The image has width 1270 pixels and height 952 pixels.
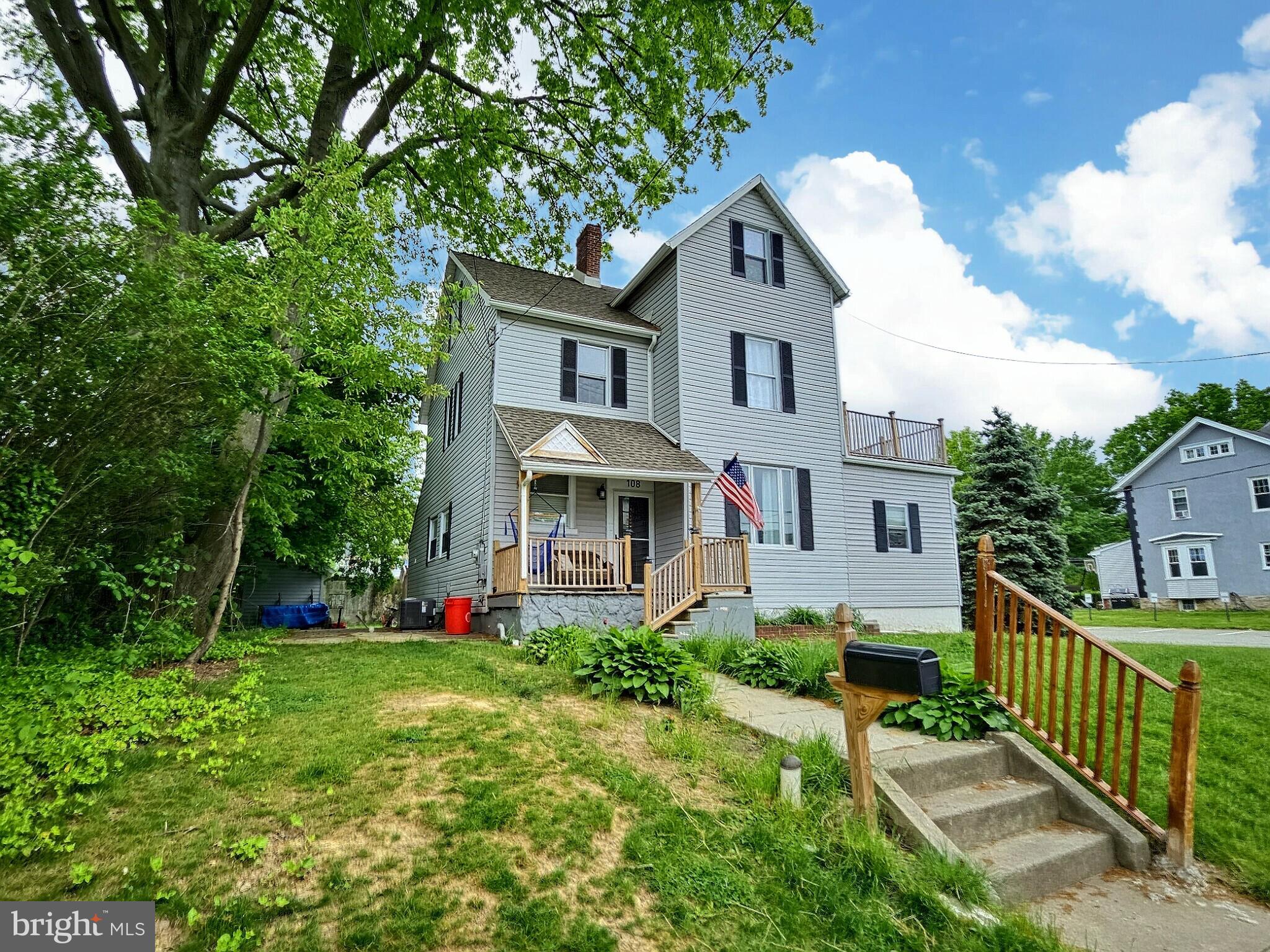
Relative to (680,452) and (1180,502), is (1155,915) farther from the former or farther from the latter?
(1180,502)

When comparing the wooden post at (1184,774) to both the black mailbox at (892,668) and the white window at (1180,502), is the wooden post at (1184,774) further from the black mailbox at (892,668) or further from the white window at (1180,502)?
the white window at (1180,502)

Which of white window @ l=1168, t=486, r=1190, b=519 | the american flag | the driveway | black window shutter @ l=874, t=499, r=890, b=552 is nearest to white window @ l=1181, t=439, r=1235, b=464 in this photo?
white window @ l=1168, t=486, r=1190, b=519

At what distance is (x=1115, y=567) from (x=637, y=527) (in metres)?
39.8

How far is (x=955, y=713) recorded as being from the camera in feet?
16.7

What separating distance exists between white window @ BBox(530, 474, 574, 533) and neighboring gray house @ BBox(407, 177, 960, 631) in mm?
30

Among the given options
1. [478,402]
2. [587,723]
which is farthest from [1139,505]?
[587,723]

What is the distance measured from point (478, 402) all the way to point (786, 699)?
1033 centimetres

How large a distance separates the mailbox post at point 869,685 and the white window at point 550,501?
31.1 ft

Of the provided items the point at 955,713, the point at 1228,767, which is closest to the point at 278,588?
the point at 955,713

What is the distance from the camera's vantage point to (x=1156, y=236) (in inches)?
565

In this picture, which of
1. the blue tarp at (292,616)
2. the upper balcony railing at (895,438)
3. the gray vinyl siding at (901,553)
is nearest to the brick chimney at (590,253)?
the upper balcony railing at (895,438)

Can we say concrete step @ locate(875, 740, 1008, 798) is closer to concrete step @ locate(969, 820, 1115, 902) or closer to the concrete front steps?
the concrete front steps

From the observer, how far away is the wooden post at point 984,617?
496 centimetres

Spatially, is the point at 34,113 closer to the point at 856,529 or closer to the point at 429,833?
the point at 429,833
